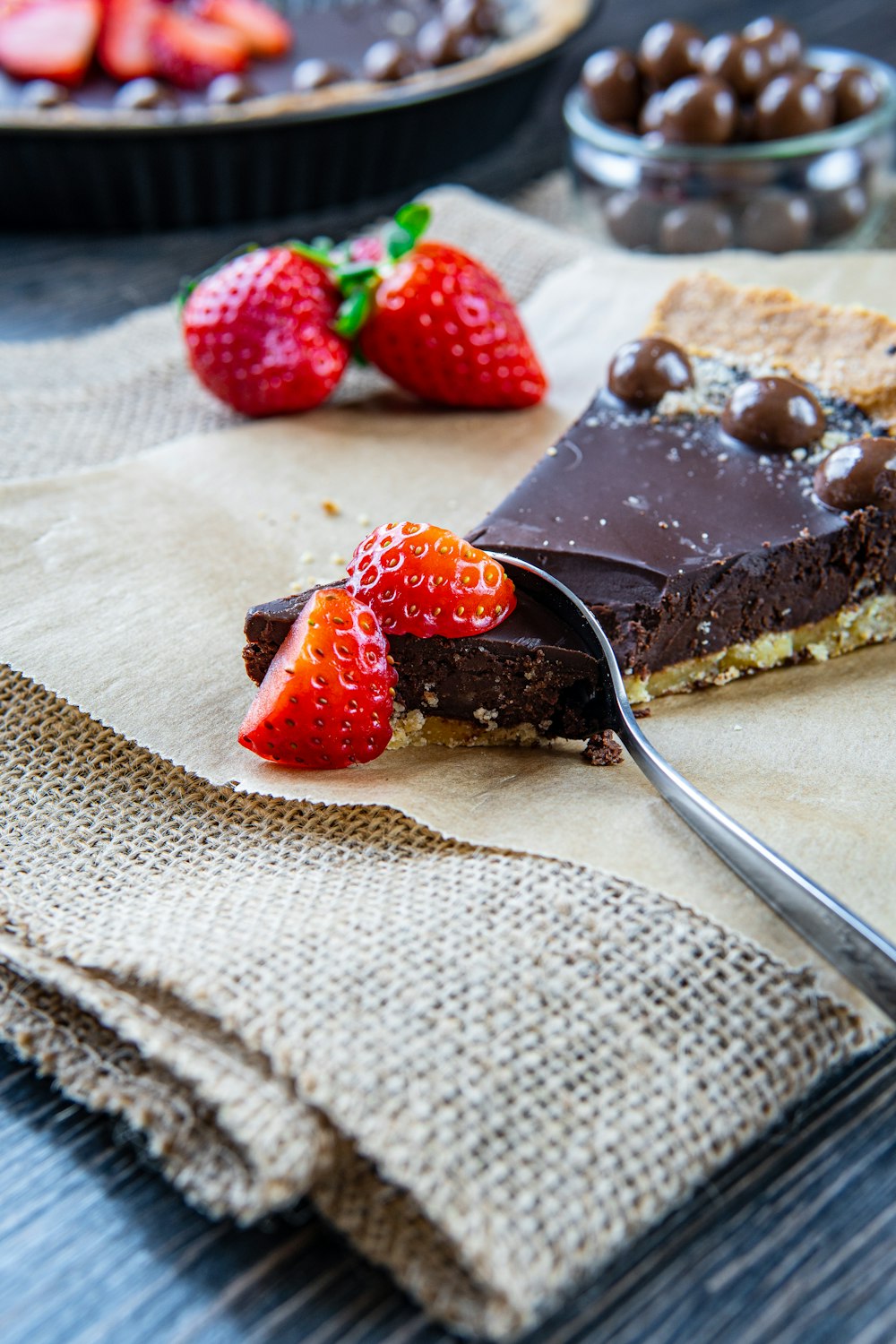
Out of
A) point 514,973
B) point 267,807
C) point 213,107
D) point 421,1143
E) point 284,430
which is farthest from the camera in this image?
point 213,107

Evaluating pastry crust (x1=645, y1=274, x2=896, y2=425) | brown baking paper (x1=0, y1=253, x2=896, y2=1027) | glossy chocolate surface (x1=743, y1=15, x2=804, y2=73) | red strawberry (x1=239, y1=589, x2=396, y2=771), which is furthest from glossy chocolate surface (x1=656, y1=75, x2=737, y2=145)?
red strawberry (x1=239, y1=589, x2=396, y2=771)

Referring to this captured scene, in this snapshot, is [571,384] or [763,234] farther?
[763,234]

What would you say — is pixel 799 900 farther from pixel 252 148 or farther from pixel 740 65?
pixel 252 148

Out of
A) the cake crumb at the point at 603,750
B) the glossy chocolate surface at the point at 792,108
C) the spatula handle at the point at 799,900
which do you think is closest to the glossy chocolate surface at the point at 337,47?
the glossy chocolate surface at the point at 792,108

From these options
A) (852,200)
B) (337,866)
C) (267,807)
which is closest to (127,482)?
(267,807)

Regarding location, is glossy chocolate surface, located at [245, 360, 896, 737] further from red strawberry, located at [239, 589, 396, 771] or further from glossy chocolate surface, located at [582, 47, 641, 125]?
glossy chocolate surface, located at [582, 47, 641, 125]

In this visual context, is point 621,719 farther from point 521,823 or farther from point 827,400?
point 827,400
